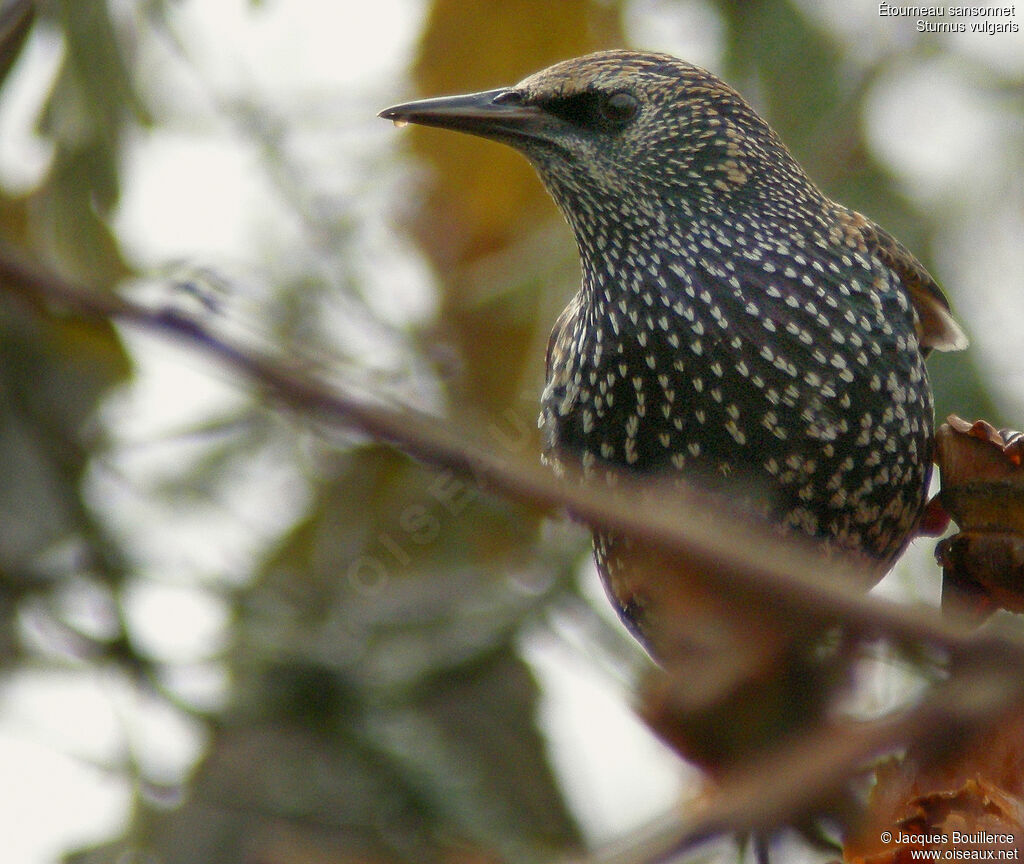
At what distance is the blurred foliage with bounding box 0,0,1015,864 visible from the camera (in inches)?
173

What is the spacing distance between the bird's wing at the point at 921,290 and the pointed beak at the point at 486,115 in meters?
1.01

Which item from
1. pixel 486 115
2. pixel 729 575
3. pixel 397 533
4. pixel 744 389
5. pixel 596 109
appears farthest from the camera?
pixel 397 533

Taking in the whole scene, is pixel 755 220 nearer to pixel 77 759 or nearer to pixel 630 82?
Result: pixel 630 82

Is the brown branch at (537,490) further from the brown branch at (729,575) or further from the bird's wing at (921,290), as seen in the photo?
the bird's wing at (921,290)

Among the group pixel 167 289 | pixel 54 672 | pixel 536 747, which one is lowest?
pixel 536 747

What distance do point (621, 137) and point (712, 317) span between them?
58 cm

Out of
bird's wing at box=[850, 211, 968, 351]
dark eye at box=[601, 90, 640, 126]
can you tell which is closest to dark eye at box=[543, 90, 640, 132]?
dark eye at box=[601, 90, 640, 126]

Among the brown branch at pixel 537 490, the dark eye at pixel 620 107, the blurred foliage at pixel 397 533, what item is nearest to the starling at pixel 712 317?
the dark eye at pixel 620 107

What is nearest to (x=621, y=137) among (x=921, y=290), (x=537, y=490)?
(x=921, y=290)

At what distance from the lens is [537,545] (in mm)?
4508

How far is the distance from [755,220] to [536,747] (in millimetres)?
2112

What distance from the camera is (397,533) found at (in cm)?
496

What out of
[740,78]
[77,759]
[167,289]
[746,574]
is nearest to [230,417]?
[77,759]

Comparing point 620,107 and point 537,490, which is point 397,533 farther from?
point 537,490
